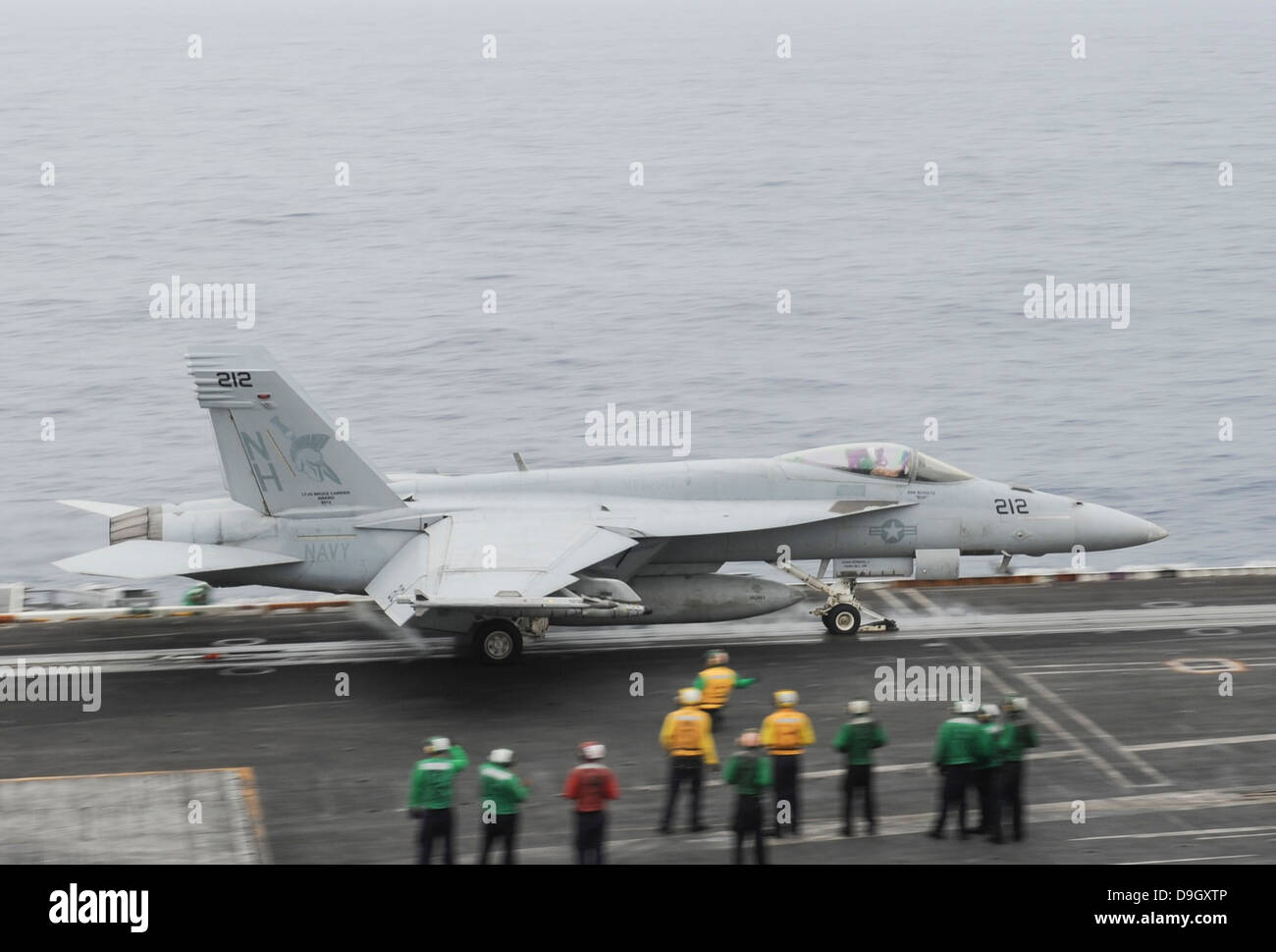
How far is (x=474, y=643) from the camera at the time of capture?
84.4ft

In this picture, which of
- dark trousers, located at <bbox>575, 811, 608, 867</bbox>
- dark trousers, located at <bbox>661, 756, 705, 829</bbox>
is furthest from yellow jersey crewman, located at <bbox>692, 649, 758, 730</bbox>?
dark trousers, located at <bbox>575, 811, 608, 867</bbox>

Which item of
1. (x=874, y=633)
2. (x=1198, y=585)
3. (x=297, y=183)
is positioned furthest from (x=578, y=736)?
(x=297, y=183)

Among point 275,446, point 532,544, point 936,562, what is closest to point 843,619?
point 936,562

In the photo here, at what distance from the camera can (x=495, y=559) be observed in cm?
2519

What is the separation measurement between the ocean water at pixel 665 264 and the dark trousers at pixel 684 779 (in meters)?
26.0

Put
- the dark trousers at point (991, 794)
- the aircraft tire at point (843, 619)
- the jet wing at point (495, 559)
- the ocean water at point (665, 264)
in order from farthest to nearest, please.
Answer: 1. the ocean water at point (665, 264)
2. the aircraft tire at point (843, 619)
3. the jet wing at point (495, 559)
4. the dark trousers at point (991, 794)

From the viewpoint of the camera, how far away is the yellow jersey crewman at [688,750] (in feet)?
60.2

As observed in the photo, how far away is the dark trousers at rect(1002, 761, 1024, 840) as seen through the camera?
18062mm

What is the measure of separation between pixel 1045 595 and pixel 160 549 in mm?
15437

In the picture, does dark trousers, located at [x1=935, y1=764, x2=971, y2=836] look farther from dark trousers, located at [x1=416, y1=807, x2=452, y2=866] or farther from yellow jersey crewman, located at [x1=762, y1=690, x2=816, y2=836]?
dark trousers, located at [x1=416, y1=807, x2=452, y2=866]

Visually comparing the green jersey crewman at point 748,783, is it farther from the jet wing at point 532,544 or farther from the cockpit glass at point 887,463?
the cockpit glass at point 887,463

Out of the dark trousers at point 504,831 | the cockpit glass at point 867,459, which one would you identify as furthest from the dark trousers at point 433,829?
the cockpit glass at point 867,459
